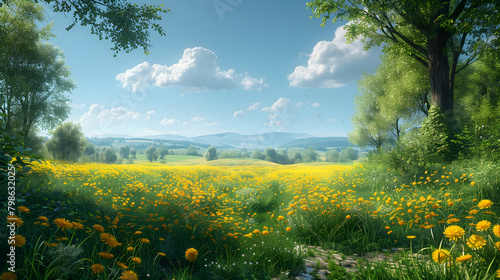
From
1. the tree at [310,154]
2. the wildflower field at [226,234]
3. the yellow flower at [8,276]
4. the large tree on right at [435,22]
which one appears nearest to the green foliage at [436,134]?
the large tree on right at [435,22]

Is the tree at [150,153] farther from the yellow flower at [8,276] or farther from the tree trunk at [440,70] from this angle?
the yellow flower at [8,276]

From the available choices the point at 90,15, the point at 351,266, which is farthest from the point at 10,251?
the point at 90,15

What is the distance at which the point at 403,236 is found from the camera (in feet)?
14.8

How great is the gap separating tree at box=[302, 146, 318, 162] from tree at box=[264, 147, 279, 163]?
223 centimetres

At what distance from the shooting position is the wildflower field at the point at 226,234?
2391mm

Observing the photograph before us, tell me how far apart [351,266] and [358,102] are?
2314 centimetres

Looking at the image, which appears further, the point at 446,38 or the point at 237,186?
the point at 446,38

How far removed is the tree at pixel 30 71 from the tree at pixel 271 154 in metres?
14.9

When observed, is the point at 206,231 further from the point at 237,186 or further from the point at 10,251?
the point at 237,186

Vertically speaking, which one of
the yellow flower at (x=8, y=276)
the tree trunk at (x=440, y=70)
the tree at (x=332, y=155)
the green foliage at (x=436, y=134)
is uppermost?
the tree trunk at (x=440, y=70)

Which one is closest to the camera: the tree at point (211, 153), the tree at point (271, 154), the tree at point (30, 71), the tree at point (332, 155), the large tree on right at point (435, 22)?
the large tree on right at point (435, 22)

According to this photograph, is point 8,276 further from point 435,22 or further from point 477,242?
point 435,22

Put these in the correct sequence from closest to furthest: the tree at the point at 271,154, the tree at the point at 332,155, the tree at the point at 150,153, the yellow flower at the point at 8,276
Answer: the yellow flower at the point at 8,276, the tree at the point at 332,155, the tree at the point at 271,154, the tree at the point at 150,153

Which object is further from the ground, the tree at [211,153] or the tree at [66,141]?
the tree at [66,141]
